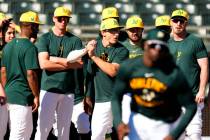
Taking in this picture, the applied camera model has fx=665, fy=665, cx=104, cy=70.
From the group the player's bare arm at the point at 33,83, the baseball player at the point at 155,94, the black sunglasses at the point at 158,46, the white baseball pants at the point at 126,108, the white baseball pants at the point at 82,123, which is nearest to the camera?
the black sunglasses at the point at 158,46

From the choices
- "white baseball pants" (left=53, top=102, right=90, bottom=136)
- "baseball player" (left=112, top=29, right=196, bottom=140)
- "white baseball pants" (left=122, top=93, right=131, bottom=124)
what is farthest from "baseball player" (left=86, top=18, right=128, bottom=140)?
"baseball player" (left=112, top=29, right=196, bottom=140)

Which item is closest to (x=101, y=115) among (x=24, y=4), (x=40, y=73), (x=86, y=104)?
(x=86, y=104)

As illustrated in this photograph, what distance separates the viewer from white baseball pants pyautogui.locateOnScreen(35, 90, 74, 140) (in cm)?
786

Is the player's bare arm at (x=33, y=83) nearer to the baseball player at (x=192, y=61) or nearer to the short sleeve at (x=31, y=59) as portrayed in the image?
the short sleeve at (x=31, y=59)

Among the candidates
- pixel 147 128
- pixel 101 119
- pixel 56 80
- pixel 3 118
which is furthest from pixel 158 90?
pixel 3 118

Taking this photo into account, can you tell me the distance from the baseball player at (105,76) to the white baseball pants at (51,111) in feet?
1.20

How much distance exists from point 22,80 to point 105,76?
977 millimetres

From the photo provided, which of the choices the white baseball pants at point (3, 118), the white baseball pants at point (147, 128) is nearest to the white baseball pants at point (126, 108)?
the white baseball pants at point (3, 118)

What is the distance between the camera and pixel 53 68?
7789mm

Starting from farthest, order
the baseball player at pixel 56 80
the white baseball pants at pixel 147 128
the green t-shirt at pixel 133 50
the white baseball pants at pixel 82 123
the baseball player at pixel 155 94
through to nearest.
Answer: the white baseball pants at pixel 82 123 < the green t-shirt at pixel 133 50 < the baseball player at pixel 56 80 < the white baseball pants at pixel 147 128 < the baseball player at pixel 155 94

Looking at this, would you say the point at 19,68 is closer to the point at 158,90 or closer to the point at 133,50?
the point at 133,50

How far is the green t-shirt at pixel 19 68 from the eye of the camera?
24.2ft

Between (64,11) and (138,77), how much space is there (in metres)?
2.85

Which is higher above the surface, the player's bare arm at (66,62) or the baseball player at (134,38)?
the baseball player at (134,38)
